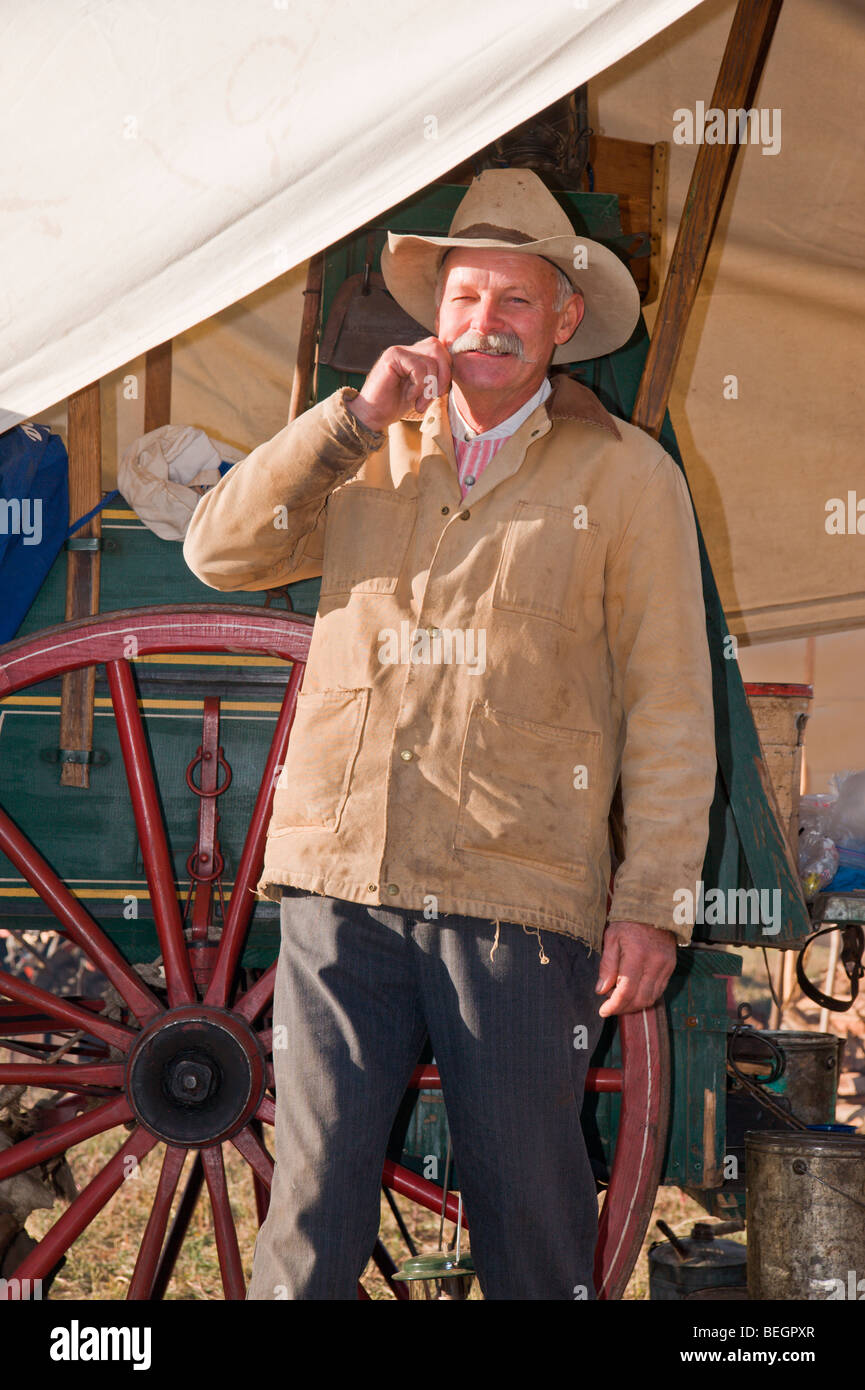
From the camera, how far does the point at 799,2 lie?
4.25m

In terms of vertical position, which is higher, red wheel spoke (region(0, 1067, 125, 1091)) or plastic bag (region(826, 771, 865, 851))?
plastic bag (region(826, 771, 865, 851))

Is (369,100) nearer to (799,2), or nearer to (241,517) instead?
(241,517)

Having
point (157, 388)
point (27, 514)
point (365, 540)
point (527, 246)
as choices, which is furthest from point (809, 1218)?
point (157, 388)

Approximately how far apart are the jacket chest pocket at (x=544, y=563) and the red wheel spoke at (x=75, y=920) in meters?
1.21

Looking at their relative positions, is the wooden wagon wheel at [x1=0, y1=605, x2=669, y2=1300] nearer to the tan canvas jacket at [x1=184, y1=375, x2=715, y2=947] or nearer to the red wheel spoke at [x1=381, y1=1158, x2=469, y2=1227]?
the red wheel spoke at [x1=381, y1=1158, x2=469, y2=1227]

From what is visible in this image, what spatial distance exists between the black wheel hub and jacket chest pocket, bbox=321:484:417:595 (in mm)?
976

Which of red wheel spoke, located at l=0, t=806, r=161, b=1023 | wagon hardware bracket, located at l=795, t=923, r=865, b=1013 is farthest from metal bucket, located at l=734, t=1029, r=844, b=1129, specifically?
red wheel spoke, located at l=0, t=806, r=161, b=1023

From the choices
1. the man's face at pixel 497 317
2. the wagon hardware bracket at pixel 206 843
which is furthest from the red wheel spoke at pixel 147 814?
the man's face at pixel 497 317

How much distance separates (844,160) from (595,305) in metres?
2.63

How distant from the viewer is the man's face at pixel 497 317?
2213mm

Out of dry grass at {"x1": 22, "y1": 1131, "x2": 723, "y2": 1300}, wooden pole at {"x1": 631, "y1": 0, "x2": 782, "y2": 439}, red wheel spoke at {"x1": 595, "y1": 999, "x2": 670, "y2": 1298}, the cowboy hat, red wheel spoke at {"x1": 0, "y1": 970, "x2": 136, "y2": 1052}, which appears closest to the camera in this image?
the cowboy hat

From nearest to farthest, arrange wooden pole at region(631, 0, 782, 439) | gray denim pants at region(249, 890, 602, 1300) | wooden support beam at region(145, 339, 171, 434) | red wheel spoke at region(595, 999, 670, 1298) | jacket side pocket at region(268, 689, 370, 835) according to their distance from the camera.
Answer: gray denim pants at region(249, 890, 602, 1300) < jacket side pocket at region(268, 689, 370, 835) < red wheel spoke at region(595, 999, 670, 1298) < wooden pole at region(631, 0, 782, 439) < wooden support beam at region(145, 339, 171, 434)

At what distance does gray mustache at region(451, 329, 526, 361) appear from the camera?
2.19 meters

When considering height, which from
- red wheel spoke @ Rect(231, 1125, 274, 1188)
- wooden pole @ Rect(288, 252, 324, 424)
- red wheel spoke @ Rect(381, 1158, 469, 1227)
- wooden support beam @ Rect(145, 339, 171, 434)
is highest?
wooden support beam @ Rect(145, 339, 171, 434)
